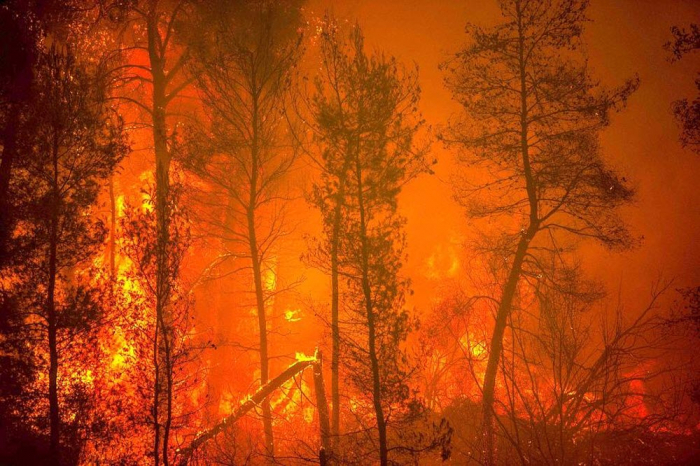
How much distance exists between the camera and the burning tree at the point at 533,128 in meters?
9.41

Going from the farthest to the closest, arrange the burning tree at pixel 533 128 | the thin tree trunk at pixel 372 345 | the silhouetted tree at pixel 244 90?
the silhouetted tree at pixel 244 90 → the burning tree at pixel 533 128 → the thin tree trunk at pixel 372 345

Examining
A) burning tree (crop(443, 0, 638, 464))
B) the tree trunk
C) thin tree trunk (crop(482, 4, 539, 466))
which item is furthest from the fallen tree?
thin tree trunk (crop(482, 4, 539, 466))

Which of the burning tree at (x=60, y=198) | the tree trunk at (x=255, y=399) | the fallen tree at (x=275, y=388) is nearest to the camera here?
the burning tree at (x=60, y=198)

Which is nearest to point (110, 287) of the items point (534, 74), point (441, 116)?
point (534, 74)

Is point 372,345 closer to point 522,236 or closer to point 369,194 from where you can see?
point 369,194

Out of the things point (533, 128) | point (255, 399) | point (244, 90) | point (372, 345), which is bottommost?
point (255, 399)

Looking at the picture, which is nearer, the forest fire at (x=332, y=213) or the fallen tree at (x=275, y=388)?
the forest fire at (x=332, y=213)

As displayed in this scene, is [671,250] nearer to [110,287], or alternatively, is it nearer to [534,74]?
[534,74]

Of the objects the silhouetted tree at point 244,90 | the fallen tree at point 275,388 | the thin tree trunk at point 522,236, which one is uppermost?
the silhouetted tree at point 244,90

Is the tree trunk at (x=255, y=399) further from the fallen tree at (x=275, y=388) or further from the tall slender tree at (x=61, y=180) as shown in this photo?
the tall slender tree at (x=61, y=180)

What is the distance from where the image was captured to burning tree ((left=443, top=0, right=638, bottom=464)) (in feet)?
30.9

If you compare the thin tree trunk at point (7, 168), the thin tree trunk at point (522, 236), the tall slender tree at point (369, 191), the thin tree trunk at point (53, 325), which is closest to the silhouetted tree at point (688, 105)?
the thin tree trunk at point (522, 236)

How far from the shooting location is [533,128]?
1027 cm

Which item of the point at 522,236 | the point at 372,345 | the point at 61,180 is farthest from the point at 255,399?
the point at 522,236
